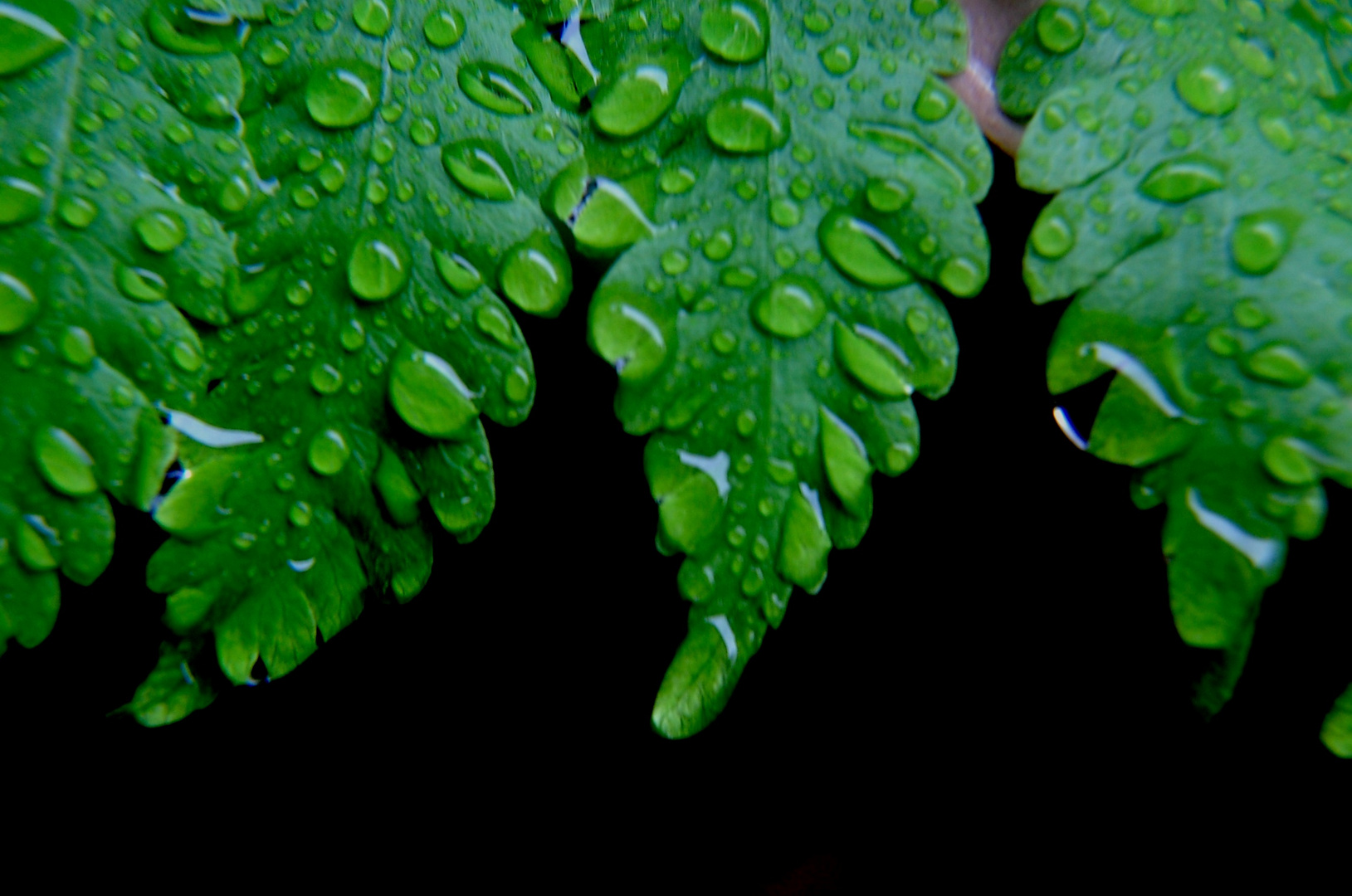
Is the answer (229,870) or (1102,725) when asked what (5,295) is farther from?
(1102,725)

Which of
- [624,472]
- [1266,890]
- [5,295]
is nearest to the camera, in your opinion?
[5,295]

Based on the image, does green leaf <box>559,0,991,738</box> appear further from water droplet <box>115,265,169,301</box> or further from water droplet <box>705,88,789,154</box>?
water droplet <box>115,265,169,301</box>

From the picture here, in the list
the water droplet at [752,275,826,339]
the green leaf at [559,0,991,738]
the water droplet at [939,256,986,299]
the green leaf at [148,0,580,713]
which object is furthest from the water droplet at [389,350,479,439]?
the water droplet at [939,256,986,299]

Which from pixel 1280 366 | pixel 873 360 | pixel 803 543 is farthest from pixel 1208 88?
pixel 803 543

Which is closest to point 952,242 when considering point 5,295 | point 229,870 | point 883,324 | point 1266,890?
point 883,324

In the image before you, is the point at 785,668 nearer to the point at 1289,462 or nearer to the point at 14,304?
the point at 1289,462

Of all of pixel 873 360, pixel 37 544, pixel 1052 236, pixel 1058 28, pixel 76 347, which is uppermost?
pixel 1058 28
